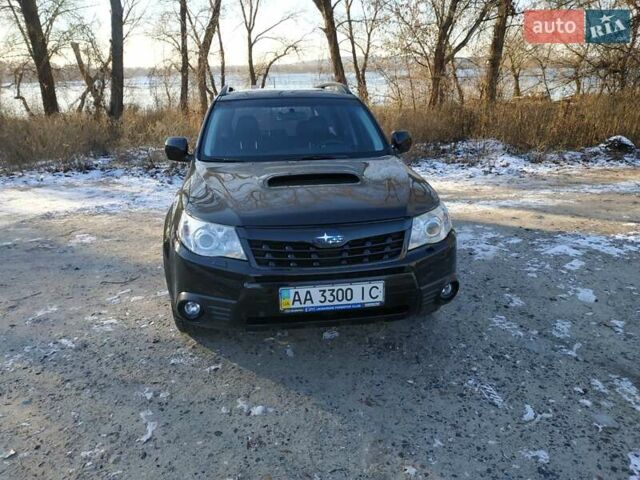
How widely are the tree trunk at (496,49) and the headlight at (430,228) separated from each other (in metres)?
12.1

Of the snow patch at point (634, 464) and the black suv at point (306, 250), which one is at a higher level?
the black suv at point (306, 250)

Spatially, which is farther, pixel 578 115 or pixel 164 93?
pixel 164 93

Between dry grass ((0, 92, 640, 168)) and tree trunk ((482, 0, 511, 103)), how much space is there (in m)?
1.89

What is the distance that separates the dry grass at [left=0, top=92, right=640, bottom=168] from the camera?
9961 millimetres

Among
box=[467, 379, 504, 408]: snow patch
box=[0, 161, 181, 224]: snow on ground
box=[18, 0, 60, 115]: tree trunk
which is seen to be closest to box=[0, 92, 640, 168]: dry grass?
box=[0, 161, 181, 224]: snow on ground

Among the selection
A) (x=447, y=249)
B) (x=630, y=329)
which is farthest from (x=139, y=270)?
→ (x=630, y=329)

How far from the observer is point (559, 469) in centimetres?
217

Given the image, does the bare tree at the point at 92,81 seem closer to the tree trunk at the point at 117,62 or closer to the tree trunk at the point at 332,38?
the tree trunk at the point at 117,62

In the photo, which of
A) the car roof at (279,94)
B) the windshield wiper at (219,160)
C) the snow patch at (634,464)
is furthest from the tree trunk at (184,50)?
the snow patch at (634,464)

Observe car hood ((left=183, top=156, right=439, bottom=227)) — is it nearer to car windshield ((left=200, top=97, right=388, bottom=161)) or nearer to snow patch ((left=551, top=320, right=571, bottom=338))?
car windshield ((left=200, top=97, right=388, bottom=161))

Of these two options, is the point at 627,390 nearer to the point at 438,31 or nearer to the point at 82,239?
the point at 82,239

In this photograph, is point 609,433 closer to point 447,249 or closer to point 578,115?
point 447,249

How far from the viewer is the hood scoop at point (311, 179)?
10.1 feet

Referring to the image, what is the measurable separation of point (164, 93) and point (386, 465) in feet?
69.5
